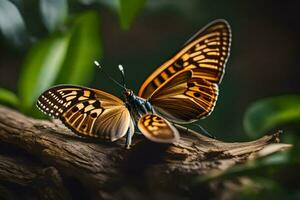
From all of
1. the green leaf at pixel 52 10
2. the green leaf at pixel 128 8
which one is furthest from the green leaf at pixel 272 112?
the green leaf at pixel 52 10

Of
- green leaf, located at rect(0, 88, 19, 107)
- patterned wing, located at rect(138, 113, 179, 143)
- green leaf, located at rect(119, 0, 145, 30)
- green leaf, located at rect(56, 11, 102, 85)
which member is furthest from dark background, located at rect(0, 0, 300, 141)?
patterned wing, located at rect(138, 113, 179, 143)

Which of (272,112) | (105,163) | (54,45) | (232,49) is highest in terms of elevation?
(232,49)

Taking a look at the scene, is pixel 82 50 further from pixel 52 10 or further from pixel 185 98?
pixel 185 98

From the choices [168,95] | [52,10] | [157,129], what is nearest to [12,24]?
[52,10]

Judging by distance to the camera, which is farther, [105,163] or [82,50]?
[82,50]

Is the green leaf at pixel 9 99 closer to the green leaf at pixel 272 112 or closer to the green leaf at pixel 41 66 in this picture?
the green leaf at pixel 41 66

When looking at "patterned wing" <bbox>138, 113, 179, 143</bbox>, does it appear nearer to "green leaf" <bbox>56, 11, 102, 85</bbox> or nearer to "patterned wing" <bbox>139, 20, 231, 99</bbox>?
"patterned wing" <bbox>139, 20, 231, 99</bbox>

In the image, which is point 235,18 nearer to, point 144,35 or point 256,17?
point 256,17
